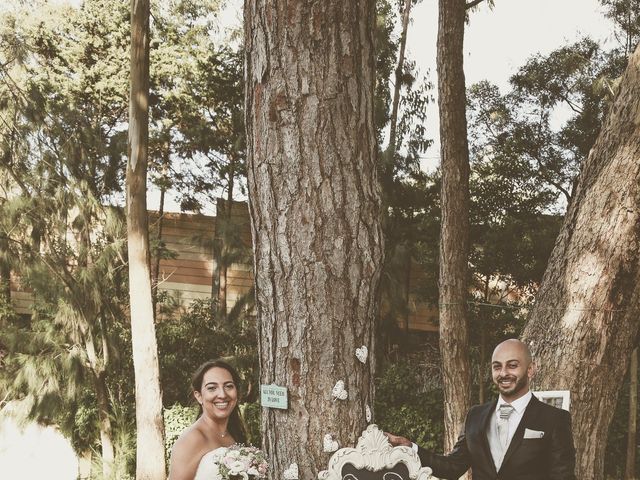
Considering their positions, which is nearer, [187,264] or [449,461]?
[449,461]

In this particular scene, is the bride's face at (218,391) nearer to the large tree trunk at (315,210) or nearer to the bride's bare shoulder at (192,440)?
the bride's bare shoulder at (192,440)

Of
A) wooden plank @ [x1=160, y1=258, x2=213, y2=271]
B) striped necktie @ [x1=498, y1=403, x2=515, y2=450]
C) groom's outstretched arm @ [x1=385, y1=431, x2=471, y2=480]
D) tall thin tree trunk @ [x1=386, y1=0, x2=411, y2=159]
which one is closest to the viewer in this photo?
striped necktie @ [x1=498, y1=403, x2=515, y2=450]

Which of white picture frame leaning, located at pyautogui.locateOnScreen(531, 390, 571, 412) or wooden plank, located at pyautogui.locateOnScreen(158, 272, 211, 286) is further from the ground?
wooden plank, located at pyautogui.locateOnScreen(158, 272, 211, 286)

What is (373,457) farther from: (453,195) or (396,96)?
(396,96)

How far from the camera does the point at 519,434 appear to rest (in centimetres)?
299

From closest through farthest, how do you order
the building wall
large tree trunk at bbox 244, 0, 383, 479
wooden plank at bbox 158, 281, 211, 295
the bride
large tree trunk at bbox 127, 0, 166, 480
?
large tree trunk at bbox 244, 0, 383, 479 → the bride → large tree trunk at bbox 127, 0, 166, 480 → the building wall → wooden plank at bbox 158, 281, 211, 295

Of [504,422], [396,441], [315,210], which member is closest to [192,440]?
[396,441]

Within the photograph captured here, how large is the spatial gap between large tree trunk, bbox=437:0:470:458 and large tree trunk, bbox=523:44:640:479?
3130 millimetres

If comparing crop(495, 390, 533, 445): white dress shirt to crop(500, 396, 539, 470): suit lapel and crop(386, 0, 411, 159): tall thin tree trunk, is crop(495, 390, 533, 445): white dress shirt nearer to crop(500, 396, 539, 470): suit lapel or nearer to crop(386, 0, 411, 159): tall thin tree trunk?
crop(500, 396, 539, 470): suit lapel

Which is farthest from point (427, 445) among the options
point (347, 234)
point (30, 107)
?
point (347, 234)

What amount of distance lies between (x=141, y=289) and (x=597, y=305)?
664cm

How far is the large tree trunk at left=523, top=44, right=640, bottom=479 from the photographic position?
4242 millimetres

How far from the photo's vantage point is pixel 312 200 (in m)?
2.51

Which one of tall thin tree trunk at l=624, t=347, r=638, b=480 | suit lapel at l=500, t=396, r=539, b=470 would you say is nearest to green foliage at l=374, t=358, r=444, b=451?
tall thin tree trunk at l=624, t=347, r=638, b=480
